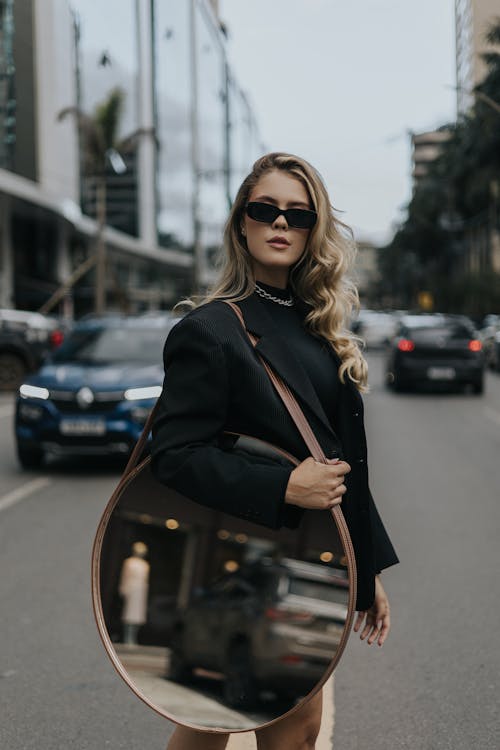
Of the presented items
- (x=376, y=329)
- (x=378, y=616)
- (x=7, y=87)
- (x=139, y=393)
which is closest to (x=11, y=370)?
(x=139, y=393)

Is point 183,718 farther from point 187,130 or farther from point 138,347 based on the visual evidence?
point 187,130

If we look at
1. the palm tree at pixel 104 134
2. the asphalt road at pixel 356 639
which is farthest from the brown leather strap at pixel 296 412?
the palm tree at pixel 104 134

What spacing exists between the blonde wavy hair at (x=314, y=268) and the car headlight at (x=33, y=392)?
6995 millimetres

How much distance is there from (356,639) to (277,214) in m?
2.96

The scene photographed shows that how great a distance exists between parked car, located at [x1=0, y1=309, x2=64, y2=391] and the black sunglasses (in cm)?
1709

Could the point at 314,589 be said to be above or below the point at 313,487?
below

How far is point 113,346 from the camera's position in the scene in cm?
1006

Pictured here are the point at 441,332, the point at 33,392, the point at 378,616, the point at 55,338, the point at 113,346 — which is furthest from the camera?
the point at 55,338

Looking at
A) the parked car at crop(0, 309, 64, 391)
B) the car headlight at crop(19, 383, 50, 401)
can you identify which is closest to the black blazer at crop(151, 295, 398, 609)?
the car headlight at crop(19, 383, 50, 401)

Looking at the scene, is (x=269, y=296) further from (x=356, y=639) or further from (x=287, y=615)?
(x=356, y=639)

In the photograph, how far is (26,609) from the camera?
484cm

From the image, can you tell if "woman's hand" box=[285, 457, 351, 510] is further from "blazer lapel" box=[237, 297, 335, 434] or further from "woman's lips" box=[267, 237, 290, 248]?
"woman's lips" box=[267, 237, 290, 248]

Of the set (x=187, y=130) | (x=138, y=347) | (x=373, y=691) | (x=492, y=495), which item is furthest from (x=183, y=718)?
(x=187, y=130)

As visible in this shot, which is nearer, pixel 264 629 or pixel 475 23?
pixel 264 629
